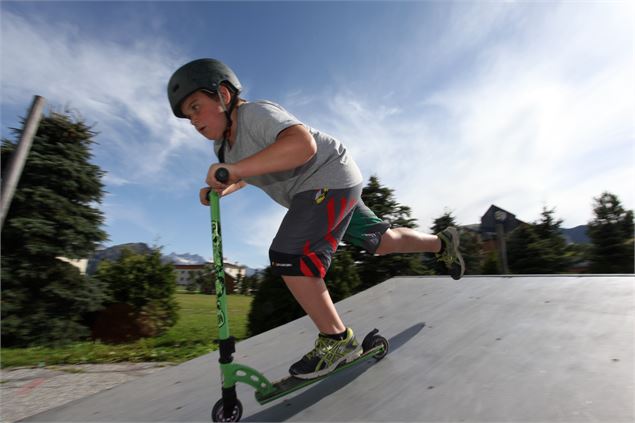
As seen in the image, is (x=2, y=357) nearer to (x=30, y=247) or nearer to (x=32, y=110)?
(x=30, y=247)

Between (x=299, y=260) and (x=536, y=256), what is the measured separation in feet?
38.6

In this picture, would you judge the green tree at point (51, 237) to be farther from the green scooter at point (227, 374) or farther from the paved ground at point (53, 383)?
the green scooter at point (227, 374)

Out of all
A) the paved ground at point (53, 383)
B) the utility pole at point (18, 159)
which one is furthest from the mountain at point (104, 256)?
the paved ground at point (53, 383)

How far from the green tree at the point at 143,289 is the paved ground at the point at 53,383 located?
266 cm

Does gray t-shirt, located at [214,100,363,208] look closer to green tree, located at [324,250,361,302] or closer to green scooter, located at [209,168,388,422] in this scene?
green scooter, located at [209,168,388,422]

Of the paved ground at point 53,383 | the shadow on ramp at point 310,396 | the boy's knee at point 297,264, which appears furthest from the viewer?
the paved ground at point 53,383

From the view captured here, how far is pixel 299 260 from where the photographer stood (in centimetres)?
169

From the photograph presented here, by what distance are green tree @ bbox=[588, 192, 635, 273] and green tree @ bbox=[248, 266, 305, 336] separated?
11.4m

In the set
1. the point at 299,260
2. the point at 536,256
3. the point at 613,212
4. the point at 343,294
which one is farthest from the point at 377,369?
the point at 613,212

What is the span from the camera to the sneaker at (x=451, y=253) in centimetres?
292

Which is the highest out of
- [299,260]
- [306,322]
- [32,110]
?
[32,110]

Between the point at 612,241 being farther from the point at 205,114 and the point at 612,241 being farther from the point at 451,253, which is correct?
the point at 205,114

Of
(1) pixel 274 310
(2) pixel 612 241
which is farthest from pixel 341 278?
(2) pixel 612 241

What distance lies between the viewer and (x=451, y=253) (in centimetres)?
293
